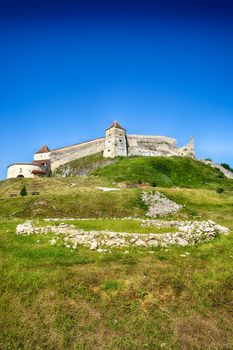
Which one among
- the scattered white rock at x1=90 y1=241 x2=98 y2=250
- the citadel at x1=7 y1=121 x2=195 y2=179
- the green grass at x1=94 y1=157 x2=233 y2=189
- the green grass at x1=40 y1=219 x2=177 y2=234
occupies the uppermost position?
the citadel at x1=7 y1=121 x2=195 y2=179

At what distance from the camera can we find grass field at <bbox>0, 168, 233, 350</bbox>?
10156mm

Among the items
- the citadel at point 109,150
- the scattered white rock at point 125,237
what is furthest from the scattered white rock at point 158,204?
the citadel at point 109,150

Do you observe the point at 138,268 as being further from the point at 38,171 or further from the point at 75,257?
the point at 38,171

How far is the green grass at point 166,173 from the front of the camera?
65550 millimetres

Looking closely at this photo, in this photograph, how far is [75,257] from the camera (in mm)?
15820

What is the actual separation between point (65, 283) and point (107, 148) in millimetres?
79089

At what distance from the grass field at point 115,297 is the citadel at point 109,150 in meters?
69.0

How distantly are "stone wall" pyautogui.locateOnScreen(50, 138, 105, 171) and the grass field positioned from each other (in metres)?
78.0

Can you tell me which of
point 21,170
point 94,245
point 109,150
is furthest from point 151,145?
point 94,245

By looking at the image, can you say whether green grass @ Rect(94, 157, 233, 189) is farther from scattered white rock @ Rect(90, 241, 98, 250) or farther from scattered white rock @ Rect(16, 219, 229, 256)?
scattered white rock @ Rect(90, 241, 98, 250)

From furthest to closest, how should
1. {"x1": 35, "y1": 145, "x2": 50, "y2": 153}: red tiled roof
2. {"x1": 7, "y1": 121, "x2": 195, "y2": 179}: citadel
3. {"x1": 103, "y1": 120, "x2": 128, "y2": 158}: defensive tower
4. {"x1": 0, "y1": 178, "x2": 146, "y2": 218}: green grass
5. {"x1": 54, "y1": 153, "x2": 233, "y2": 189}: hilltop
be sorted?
{"x1": 35, "y1": 145, "x2": 50, "y2": 153}: red tiled roof < {"x1": 103, "y1": 120, "x2": 128, "y2": 158}: defensive tower < {"x1": 7, "y1": 121, "x2": 195, "y2": 179}: citadel < {"x1": 54, "y1": 153, "x2": 233, "y2": 189}: hilltop < {"x1": 0, "y1": 178, "x2": 146, "y2": 218}: green grass

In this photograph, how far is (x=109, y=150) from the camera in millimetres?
90250

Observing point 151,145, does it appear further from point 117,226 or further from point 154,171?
point 117,226

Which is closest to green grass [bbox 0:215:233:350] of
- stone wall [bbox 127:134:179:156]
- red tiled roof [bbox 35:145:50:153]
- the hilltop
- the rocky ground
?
the rocky ground
